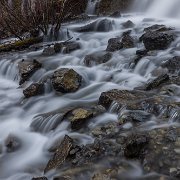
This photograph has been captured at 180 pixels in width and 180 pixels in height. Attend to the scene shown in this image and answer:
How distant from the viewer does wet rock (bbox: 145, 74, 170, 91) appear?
7648 mm

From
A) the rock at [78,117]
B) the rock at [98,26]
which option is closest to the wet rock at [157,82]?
the rock at [78,117]

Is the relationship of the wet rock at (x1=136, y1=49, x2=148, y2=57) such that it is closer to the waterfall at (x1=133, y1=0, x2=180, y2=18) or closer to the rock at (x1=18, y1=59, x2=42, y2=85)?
the rock at (x1=18, y1=59, x2=42, y2=85)

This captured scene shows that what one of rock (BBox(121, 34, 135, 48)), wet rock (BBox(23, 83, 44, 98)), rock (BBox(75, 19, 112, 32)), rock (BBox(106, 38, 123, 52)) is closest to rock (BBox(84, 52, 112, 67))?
rock (BBox(106, 38, 123, 52))

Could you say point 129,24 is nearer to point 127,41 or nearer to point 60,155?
point 127,41

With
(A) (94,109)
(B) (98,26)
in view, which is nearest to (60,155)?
(A) (94,109)

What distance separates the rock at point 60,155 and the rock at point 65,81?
9.07 feet

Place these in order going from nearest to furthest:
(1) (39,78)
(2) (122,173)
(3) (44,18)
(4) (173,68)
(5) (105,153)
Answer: (2) (122,173)
(5) (105,153)
(4) (173,68)
(1) (39,78)
(3) (44,18)

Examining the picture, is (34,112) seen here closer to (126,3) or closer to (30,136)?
(30,136)

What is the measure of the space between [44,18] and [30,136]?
6938 mm

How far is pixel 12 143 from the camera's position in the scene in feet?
21.2

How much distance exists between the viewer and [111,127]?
20.4 feet

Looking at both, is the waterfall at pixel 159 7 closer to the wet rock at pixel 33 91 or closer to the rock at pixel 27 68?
the rock at pixel 27 68

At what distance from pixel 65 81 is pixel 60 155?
3.14 meters

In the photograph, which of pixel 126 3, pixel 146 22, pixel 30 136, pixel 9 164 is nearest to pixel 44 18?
pixel 146 22
